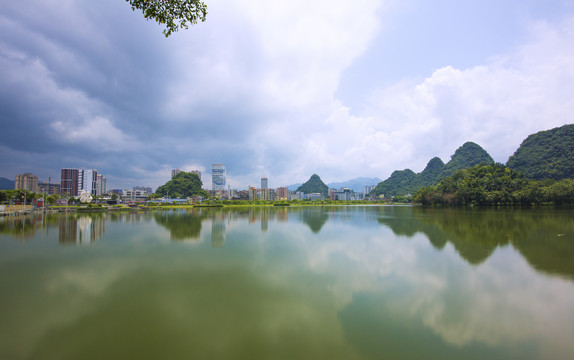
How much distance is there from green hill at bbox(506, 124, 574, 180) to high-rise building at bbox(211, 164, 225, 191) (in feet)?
486

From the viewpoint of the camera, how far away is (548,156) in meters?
64.1

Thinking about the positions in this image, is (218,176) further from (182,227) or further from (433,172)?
(182,227)

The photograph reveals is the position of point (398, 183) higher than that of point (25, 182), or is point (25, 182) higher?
point (25, 182)

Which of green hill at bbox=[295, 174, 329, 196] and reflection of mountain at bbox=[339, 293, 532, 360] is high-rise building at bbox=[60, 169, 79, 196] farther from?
green hill at bbox=[295, 174, 329, 196]

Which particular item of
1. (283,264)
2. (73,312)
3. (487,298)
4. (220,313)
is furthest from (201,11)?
(487,298)

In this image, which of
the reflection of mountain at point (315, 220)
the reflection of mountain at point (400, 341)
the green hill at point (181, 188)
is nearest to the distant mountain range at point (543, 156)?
the reflection of mountain at point (315, 220)

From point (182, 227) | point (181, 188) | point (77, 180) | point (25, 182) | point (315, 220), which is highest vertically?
point (77, 180)

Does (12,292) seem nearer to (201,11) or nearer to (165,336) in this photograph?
(165,336)

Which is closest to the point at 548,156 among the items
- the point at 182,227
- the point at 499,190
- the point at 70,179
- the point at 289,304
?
the point at 499,190

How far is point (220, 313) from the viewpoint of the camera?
4.83 meters

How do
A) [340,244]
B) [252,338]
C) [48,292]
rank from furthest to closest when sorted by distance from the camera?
[340,244], [48,292], [252,338]

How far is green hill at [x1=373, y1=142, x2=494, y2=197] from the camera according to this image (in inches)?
3989

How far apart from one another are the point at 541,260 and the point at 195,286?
11686 mm

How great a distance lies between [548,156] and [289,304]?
9180 cm
